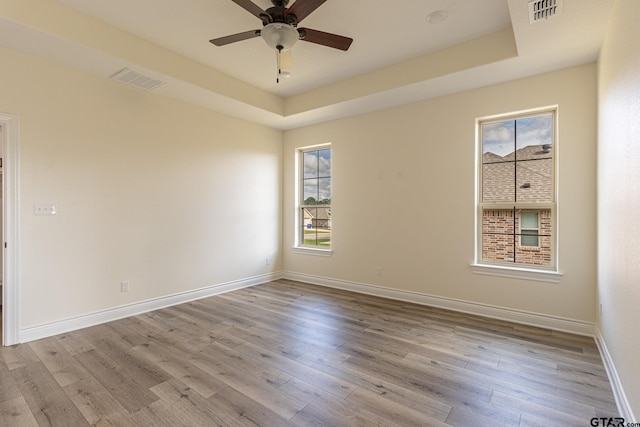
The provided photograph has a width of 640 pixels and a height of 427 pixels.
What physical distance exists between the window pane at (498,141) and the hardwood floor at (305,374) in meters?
1.95

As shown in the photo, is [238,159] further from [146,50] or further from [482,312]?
[482,312]

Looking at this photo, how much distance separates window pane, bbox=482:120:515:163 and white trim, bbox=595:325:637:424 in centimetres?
204

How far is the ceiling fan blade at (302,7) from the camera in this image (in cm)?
216

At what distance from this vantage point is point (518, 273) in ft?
11.4

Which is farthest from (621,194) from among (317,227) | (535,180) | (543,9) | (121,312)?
(121,312)

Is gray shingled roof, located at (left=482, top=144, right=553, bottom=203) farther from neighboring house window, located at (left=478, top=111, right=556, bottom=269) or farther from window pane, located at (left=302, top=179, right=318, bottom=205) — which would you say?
window pane, located at (left=302, top=179, right=318, bottom=205)

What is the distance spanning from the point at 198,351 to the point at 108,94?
302 cm

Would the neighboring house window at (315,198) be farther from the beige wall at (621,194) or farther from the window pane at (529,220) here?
the beige wall at (621,194)

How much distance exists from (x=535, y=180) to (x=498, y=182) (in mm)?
368

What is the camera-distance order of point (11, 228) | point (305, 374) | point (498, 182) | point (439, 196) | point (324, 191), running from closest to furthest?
1. point (305, 374)
2. point (11, 228)
3. point (498, 182)
4. point (439, 196)
5. point (324, 191)

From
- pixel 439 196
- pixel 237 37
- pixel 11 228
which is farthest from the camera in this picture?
pixel 439 196

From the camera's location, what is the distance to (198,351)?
276cm

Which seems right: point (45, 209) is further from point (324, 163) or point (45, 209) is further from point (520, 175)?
point (520, 175)

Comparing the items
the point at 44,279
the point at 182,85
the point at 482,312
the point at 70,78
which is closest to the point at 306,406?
the point at 482,312
